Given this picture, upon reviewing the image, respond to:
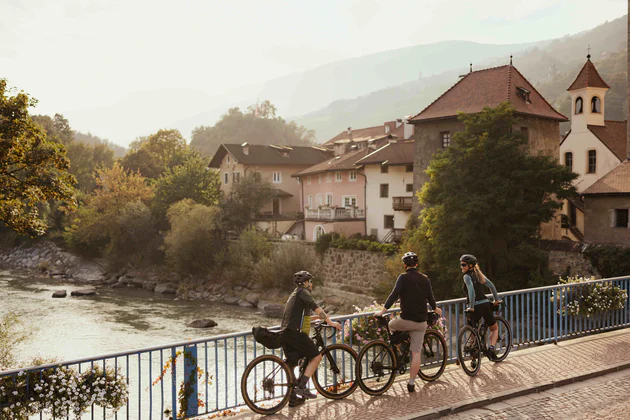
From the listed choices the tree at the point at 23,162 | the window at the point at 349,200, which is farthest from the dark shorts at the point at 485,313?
the window at the point at 349,200

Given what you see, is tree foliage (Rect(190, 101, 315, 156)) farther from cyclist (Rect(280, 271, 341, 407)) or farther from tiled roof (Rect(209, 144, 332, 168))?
cyclist (Rect(280, 271, 341, 407))

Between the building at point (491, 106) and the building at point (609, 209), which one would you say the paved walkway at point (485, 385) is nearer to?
the building at point (609, 209)

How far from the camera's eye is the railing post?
7.33 metres

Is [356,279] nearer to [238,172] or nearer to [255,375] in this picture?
[238,172]

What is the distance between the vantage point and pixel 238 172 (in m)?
56.8

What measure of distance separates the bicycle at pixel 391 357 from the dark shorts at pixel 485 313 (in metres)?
0.89

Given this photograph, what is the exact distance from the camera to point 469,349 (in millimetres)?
9133

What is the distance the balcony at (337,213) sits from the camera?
4228 cm

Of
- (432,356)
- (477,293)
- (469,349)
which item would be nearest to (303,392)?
(432,356)

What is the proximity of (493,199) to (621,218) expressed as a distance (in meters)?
5.89

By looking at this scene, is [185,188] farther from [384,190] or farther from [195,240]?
[384,190]

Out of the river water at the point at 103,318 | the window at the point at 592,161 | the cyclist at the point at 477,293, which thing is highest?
the window at the point at 592,161

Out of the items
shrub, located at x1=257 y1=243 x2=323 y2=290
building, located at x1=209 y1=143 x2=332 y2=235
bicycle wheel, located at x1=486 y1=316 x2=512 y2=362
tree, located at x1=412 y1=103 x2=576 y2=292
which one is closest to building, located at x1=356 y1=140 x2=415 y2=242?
shrub, located at x1=257 y1=243 x2=323 y2=290

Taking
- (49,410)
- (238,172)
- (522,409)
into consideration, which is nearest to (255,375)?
(49,410)
